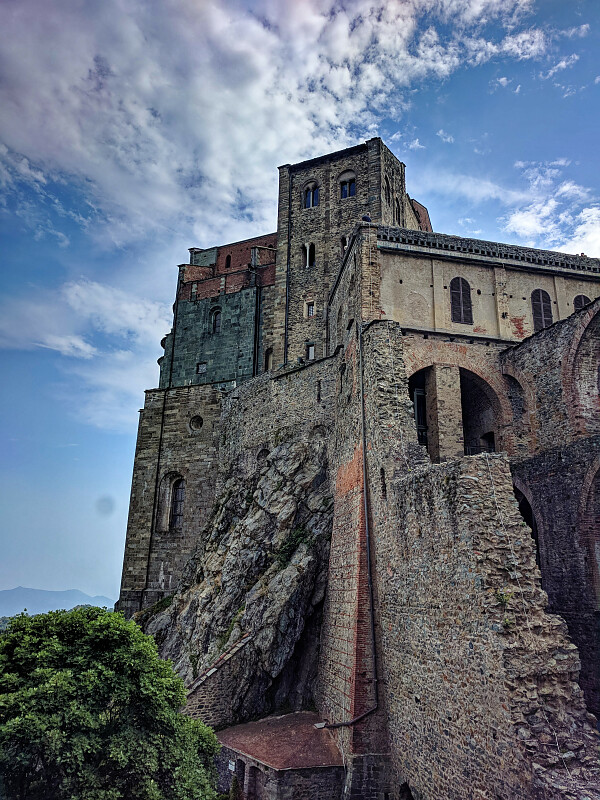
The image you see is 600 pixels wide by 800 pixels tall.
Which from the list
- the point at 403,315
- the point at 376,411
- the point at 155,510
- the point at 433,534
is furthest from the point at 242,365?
the point at 433,534

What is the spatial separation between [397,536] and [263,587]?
6.99 metres

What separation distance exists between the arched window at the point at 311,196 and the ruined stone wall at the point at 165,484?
43.8 feet

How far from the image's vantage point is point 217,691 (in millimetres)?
17281

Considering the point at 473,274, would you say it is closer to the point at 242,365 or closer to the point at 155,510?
the point at 242,365

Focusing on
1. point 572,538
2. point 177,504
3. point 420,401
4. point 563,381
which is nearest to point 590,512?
point 572,538

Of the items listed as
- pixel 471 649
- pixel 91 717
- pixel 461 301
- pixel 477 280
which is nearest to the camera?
pixel 471 649

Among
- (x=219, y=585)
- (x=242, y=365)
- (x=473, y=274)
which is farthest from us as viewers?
(x=242, y=365)

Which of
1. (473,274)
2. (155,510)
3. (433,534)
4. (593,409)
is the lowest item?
(433,534)

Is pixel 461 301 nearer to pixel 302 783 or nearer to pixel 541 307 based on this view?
pixel 541 307

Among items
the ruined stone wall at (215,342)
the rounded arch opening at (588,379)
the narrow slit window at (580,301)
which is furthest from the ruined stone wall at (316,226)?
the rounded arch opening at (588,379)

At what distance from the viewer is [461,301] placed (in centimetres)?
2253

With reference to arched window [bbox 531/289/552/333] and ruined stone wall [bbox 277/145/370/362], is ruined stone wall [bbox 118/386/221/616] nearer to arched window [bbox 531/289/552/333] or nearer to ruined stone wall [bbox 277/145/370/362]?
ruined stone wall [bbox 277/145/370/362]

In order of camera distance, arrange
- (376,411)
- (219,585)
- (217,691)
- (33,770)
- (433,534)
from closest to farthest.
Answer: (33,770)
(433,534)
(376,411)
(217,691)
(219,585)

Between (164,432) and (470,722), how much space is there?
78.2ft
